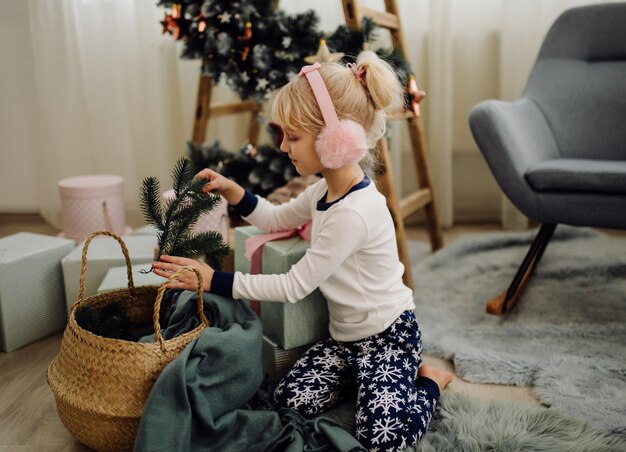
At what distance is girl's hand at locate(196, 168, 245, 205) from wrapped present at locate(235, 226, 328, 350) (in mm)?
131

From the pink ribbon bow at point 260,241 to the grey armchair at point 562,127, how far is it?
1.95 ft

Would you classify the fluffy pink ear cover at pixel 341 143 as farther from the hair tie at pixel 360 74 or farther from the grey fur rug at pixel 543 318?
the grey fur rug at pixel 543 318

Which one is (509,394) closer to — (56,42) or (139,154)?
(139,154)

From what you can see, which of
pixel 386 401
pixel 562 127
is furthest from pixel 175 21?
pixel 386 401

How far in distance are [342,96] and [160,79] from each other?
1643 millimetres

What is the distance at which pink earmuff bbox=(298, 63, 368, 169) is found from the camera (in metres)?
1.22

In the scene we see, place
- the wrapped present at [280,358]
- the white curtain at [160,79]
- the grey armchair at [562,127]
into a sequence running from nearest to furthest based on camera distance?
the wrapped present at [280,358] → the grey armchair at [562,127] → the white curtain at [160,79]

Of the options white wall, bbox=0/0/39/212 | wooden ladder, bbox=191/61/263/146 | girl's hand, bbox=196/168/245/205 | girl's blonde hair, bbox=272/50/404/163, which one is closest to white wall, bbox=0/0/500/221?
white wall, bbox=0/0/39/212

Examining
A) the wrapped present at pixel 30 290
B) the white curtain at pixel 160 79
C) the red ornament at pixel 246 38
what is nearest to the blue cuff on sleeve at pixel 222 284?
the wrapped present at pixel 30 290

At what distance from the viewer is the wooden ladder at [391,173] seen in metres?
1.81

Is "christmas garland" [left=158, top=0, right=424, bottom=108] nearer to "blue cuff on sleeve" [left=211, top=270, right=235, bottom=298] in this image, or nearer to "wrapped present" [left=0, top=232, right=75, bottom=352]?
"wrapped present" [left=0, top=232, right=75, bottom=352]

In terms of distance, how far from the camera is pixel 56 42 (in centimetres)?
266

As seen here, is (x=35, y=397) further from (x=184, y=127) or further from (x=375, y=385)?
(x=184, y=127)

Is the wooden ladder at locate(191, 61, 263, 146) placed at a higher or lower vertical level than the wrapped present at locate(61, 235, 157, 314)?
higher
